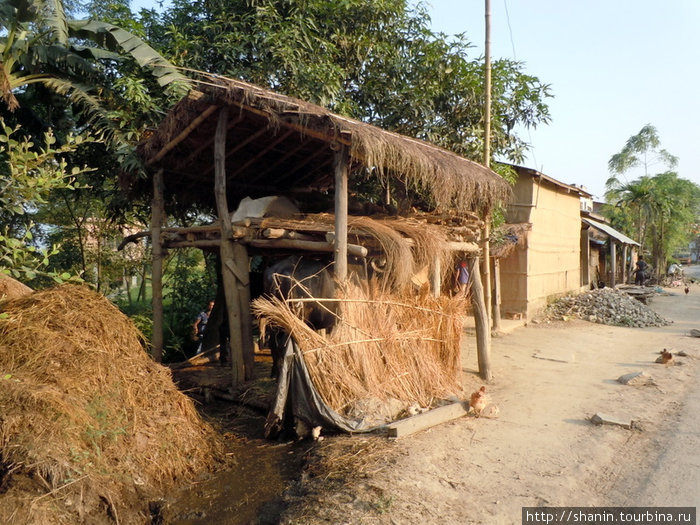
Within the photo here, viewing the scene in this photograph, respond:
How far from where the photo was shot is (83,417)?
12.6ft

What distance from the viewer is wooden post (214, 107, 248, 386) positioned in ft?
21.2

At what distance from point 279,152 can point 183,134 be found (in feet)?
5.78

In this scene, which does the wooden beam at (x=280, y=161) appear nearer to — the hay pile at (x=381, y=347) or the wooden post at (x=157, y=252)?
the wooden post at (x=157, y=252)

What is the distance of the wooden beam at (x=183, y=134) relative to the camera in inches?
254

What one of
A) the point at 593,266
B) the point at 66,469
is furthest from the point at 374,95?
the point at 593,266

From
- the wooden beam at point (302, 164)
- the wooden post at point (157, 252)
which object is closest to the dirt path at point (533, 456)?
the wooden beam at point (302, 164)

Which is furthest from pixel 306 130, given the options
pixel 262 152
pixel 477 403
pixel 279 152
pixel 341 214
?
pixel 477 403

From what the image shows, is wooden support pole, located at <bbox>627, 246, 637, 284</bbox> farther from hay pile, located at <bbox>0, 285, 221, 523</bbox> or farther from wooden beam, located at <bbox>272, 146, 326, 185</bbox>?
hay pile, located at <bbox>0, 285, 221, 523</bbox>

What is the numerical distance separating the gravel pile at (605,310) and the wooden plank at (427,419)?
943 centimetres

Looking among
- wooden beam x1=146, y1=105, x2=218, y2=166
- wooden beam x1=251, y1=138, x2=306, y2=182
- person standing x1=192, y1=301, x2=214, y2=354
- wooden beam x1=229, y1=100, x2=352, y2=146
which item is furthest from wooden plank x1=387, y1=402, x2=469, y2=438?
person standing x1=192, y1=301, x2=214, y2=354

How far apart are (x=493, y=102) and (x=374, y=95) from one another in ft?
7.71

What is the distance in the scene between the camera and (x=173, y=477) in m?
4.41

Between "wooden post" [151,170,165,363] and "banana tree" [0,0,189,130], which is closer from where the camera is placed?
"banana tree" [0,0,189,130]

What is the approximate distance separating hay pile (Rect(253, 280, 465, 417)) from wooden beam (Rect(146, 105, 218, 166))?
268 centimetres
